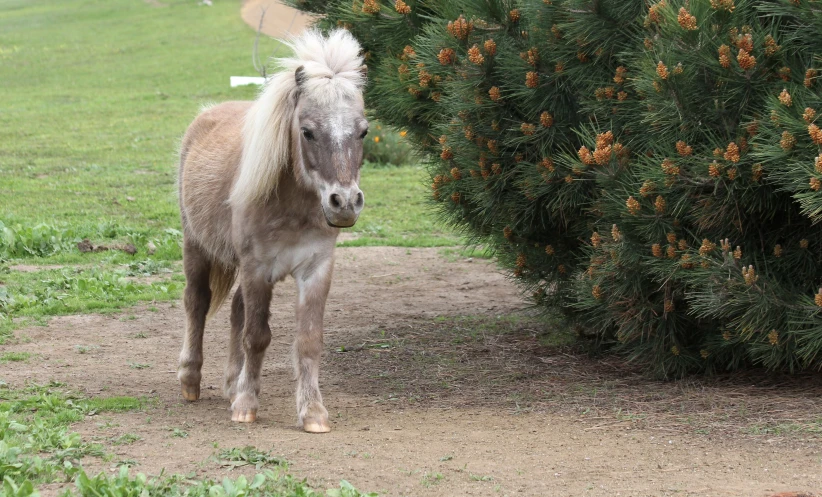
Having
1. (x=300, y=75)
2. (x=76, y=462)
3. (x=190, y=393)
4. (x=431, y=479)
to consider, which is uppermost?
(x=300, y=75)


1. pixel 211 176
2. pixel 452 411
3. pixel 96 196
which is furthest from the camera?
pixel 96 196

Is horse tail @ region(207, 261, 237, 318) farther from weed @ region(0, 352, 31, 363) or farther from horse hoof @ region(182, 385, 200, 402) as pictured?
weed @ region(0, 352, 31, 363)

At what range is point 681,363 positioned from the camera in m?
6.09

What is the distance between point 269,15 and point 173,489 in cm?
3206

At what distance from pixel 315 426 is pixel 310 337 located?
1.55 ft

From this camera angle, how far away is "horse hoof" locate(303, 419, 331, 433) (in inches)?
209

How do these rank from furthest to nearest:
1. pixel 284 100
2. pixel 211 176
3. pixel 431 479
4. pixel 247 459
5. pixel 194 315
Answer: pixel 194 315 < pixel 211 176 < pixel 284 100 < pixel 247 459 < pixel 431 479

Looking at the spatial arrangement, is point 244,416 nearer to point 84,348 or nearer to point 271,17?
point 84,348

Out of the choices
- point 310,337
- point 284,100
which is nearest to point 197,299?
point 310,337

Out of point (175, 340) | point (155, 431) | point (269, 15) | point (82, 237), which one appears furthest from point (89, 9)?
point (155, 431)

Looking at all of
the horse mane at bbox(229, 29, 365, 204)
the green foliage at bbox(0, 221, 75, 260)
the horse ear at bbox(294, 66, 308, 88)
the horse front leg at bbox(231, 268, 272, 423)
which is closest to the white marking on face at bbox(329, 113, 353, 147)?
the horse mane at bbox(229, 29, 365, 204)

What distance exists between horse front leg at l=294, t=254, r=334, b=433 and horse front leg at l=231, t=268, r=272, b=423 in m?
0.24

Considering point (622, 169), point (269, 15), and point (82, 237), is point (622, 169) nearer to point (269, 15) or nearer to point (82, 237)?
point (82, 237)

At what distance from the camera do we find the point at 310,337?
5488 mm
